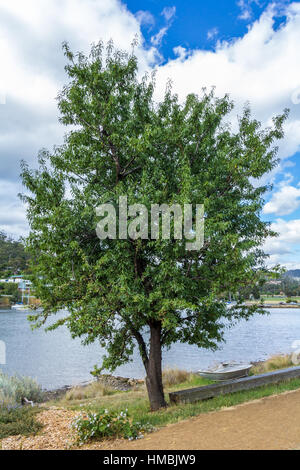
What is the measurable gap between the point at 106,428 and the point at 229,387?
472 cm

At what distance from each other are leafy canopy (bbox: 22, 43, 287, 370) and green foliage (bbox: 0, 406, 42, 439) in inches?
83.1

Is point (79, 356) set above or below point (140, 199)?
below

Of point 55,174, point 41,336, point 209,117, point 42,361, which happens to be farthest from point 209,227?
point 41,336

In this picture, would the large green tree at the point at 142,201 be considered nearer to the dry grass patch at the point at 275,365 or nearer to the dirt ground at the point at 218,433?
the dirt ground at the point at 218,433

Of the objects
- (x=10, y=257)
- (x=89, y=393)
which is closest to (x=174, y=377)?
(x=89, y=393)

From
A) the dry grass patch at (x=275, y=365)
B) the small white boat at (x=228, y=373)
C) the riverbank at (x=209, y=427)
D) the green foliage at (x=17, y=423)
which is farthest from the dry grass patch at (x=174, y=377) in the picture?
the green foliage at (x=17, y=423)

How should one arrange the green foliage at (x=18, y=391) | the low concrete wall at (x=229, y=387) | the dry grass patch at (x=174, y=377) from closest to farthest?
the low concrete wall at (x=229, y=387)
the green foliage at (x=18, y=391)
the dry grass patch at (x=174, y=377)

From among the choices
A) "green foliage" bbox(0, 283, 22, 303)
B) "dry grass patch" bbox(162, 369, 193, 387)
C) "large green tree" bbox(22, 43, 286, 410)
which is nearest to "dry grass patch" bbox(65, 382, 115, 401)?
"dry grass patch" bbox(162, 369, 193, 387)

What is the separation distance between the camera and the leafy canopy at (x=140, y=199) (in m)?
7.87

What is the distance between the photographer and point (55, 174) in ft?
29.5

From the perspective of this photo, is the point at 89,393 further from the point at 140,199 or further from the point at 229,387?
the point at 140,199

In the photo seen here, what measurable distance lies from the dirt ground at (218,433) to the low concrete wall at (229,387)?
4.77ft

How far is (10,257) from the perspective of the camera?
104m
